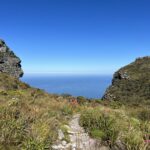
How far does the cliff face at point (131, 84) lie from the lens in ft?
269

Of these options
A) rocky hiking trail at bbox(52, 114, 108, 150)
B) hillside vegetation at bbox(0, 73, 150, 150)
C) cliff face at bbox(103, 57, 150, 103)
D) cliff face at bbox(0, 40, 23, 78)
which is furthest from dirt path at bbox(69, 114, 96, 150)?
cliff face at bbox(103, 57, 150, 103)

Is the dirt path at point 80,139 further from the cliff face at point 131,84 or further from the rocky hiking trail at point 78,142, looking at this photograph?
the cliff face at point 131,84

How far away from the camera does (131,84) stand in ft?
309

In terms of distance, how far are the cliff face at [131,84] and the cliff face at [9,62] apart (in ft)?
99.8

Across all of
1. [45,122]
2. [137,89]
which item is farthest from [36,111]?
[137,89]

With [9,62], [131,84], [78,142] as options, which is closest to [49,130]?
[78,142]

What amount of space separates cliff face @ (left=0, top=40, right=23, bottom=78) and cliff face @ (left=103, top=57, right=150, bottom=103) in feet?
99.8

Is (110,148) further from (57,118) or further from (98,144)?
(57,118)

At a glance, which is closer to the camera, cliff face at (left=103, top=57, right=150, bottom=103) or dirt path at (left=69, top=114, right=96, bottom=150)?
dirt path at (left=69, top=114, right=96, bottom=150)

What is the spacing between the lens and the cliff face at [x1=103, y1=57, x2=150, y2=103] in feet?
269

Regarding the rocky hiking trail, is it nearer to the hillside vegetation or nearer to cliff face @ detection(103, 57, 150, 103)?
the hillside vegetation

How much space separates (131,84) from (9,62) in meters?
51.5

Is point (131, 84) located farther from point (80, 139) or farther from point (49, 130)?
point (49, 130)

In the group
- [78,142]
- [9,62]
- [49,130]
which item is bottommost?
[78,142]
